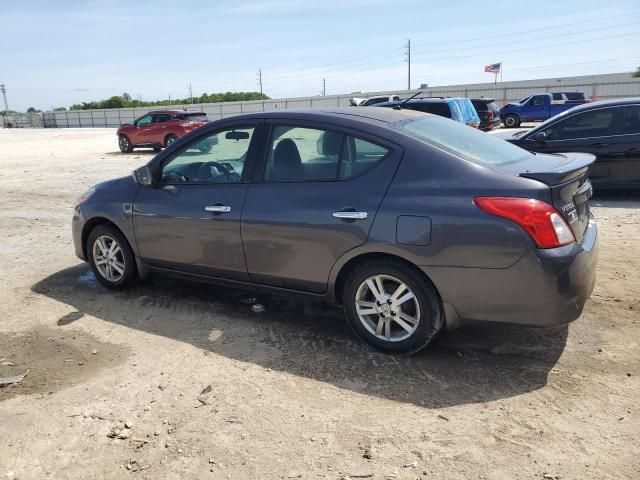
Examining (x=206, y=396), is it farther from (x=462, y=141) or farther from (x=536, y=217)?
(x=462, y=141)

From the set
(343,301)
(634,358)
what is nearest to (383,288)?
(343,301)

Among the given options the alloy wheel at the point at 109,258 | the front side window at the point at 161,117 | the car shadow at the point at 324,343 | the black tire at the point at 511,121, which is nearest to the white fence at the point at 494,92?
the black tire at the point at 511,121

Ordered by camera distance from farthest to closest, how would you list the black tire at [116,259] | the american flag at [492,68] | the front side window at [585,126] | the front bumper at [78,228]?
the american flag at [492,68] < the front side window at [585,126] < the front bumper at [78,228] < the black tire at [116,259]

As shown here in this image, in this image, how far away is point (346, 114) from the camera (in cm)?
408

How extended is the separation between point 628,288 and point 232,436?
147 inches

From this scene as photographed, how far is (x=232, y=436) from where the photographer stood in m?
2.97

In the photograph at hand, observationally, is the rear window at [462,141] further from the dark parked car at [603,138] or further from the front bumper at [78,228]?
the dark parked car at [603,138]

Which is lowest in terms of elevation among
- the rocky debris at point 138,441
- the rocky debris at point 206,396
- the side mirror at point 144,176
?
the rocky debris at point 138,441

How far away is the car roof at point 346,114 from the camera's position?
13.1ft

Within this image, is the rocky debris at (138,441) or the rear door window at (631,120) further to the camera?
the rear door window at (631,120)

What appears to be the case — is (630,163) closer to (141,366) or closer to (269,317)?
(269,317)

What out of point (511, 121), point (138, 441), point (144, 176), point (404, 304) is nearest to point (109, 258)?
point (144, 176)

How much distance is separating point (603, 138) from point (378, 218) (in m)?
6.64

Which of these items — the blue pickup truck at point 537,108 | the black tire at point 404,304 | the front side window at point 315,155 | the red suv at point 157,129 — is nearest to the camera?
the black tire at point 404,304
